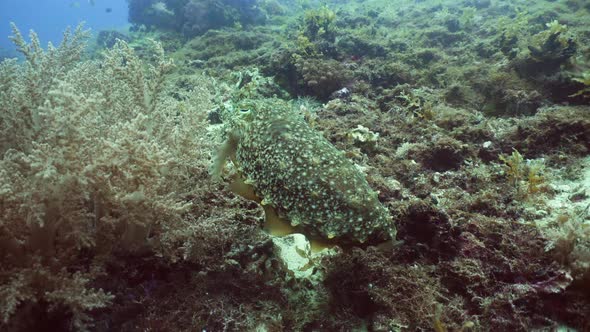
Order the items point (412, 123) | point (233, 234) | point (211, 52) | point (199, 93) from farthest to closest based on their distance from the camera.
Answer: point (211, 52) → point (412, 123) → point (199, 93) → point (233, 234)

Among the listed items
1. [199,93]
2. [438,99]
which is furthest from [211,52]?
[199,93]

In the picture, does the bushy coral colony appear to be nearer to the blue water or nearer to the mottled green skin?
the mottled green skin

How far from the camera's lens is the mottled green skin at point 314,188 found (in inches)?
101

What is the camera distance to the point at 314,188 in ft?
8.55

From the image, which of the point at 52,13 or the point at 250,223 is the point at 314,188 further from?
the point at 52,13

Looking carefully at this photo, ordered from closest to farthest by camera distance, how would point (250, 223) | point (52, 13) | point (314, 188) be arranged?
point (314, 188) < point (250, 223) < point (52, 13)

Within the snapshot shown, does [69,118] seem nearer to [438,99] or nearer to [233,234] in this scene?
[233,234]

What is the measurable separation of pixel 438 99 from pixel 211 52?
10640 millimetres

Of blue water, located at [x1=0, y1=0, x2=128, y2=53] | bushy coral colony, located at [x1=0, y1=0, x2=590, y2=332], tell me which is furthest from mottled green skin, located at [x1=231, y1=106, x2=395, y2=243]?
blue water, located at [x1=0, y1=0, x2=128, y2=53]

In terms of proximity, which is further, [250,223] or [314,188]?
[250,223]

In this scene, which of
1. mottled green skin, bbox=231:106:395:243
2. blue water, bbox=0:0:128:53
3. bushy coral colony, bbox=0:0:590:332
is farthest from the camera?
blue water, bbox=0:0:128:53

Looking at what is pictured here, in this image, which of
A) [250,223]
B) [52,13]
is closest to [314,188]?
[250,223]

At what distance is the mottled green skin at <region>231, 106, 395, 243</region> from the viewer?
2562 millimetres

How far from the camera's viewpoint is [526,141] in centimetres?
502
